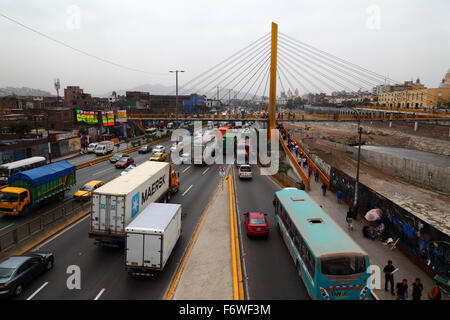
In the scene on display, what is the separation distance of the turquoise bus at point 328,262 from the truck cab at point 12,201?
1697 centimetres

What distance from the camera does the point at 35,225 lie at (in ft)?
51.3

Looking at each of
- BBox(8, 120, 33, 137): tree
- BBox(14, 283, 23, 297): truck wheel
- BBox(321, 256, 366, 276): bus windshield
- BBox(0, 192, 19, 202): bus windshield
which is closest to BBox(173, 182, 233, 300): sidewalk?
BBox(321, 256, 366, 276): bus windshield

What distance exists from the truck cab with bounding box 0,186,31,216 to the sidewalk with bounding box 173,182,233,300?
11.6 metres

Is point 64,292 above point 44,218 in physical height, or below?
below

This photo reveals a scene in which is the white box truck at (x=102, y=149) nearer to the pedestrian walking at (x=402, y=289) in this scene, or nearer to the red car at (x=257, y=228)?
the red car at (x=257, y=228)

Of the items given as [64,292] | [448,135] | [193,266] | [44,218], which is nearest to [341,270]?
[193,266]

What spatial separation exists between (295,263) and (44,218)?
13.7m

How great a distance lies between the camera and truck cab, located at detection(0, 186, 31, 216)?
18188 millimetres

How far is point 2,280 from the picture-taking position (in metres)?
10.6

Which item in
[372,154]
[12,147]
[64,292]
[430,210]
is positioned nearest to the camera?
[64,292]
